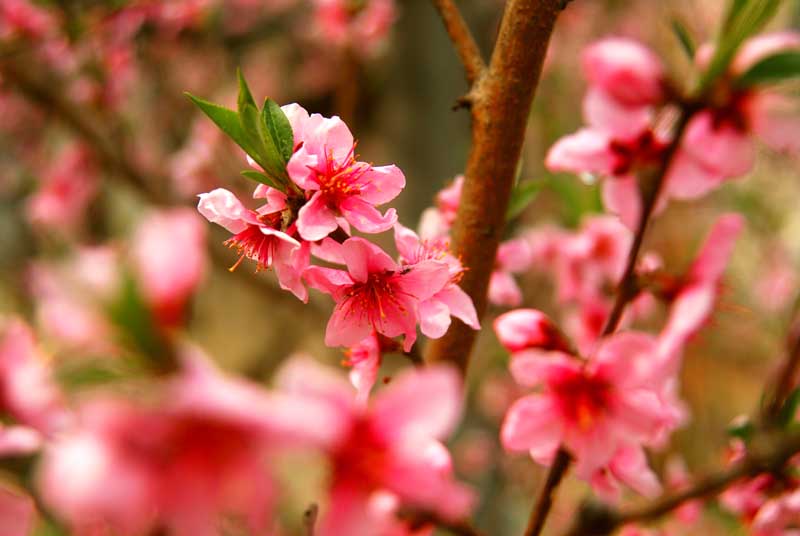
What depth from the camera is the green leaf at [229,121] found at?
1.31 feet

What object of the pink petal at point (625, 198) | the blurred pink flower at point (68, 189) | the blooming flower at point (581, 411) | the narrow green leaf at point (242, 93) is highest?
the blurred pink flower at point (68, 189)

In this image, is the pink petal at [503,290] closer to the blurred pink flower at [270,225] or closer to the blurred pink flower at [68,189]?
the blurred pink flower at [270,225]

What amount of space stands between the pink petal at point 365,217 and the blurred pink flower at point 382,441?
18 centimetres

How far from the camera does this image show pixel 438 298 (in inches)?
17.5

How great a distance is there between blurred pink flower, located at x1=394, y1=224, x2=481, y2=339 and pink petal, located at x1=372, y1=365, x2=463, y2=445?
0.52ft

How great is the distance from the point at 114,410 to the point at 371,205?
267 mm

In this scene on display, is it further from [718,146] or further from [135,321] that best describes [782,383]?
[135,321]

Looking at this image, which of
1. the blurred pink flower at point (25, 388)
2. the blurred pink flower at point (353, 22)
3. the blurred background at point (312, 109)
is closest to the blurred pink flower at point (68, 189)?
the blurred background at point (312, 109)

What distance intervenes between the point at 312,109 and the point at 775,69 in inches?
103

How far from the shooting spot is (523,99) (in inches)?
19.1

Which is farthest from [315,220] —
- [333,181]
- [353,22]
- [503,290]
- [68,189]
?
[68,189]

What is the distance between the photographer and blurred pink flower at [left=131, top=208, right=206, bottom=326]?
234 millimetres

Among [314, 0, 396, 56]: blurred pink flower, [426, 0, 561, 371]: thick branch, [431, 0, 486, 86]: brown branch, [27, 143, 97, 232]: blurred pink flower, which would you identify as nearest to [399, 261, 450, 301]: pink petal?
[426, 0, 561, 371]: thick branch

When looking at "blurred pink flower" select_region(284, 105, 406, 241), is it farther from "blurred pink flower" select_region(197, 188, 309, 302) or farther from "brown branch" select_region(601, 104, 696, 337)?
"brown branch" select_region(601, 104, 696, 337)
